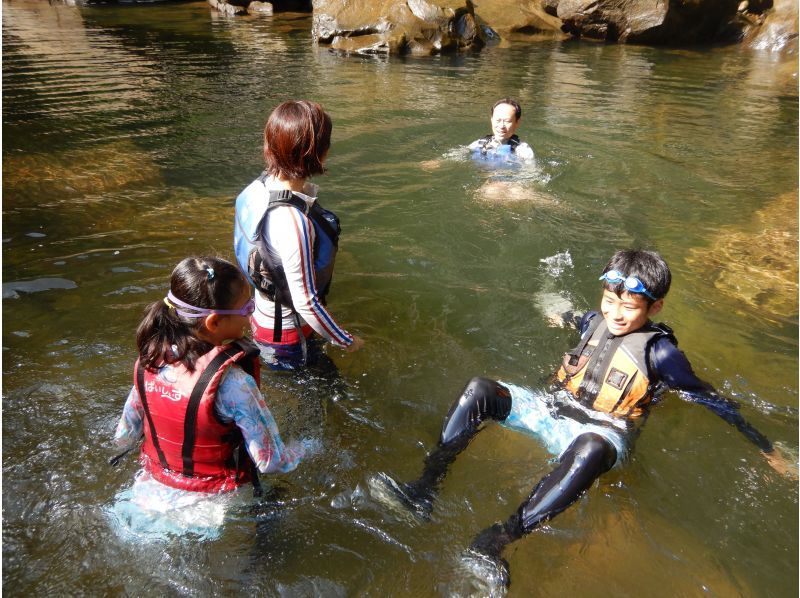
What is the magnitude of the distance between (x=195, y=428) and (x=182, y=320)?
0.42 meters

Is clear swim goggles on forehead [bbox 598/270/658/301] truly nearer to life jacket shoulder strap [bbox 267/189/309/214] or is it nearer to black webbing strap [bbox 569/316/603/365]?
black webbing strap [bbox 569/316/603/365]

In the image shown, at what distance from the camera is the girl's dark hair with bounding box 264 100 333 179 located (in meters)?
2.73

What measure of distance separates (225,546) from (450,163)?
19.9ft

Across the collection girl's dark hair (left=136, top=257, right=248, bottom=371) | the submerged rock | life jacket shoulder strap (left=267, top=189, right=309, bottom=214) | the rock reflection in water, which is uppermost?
life jacket shoulder strap (left=267, top=189, right=309, bottom=214)

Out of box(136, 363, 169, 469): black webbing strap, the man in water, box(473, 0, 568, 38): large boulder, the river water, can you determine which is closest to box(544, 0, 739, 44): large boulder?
box(473, 0, 568, 38): large boulder

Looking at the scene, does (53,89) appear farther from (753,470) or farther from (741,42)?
(741,42)

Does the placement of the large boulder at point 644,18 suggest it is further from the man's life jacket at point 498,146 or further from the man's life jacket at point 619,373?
the man's life jacket at point 619,373

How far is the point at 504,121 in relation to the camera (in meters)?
7.04

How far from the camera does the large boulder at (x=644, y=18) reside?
18.7m

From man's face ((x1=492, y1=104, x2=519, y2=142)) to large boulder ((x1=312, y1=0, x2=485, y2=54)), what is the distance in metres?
9.42

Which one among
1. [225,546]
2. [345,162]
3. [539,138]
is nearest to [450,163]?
[345,162]

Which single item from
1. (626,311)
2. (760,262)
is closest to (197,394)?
(626,311)

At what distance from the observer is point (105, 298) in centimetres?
482

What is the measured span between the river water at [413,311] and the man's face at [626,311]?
0.85 metres
